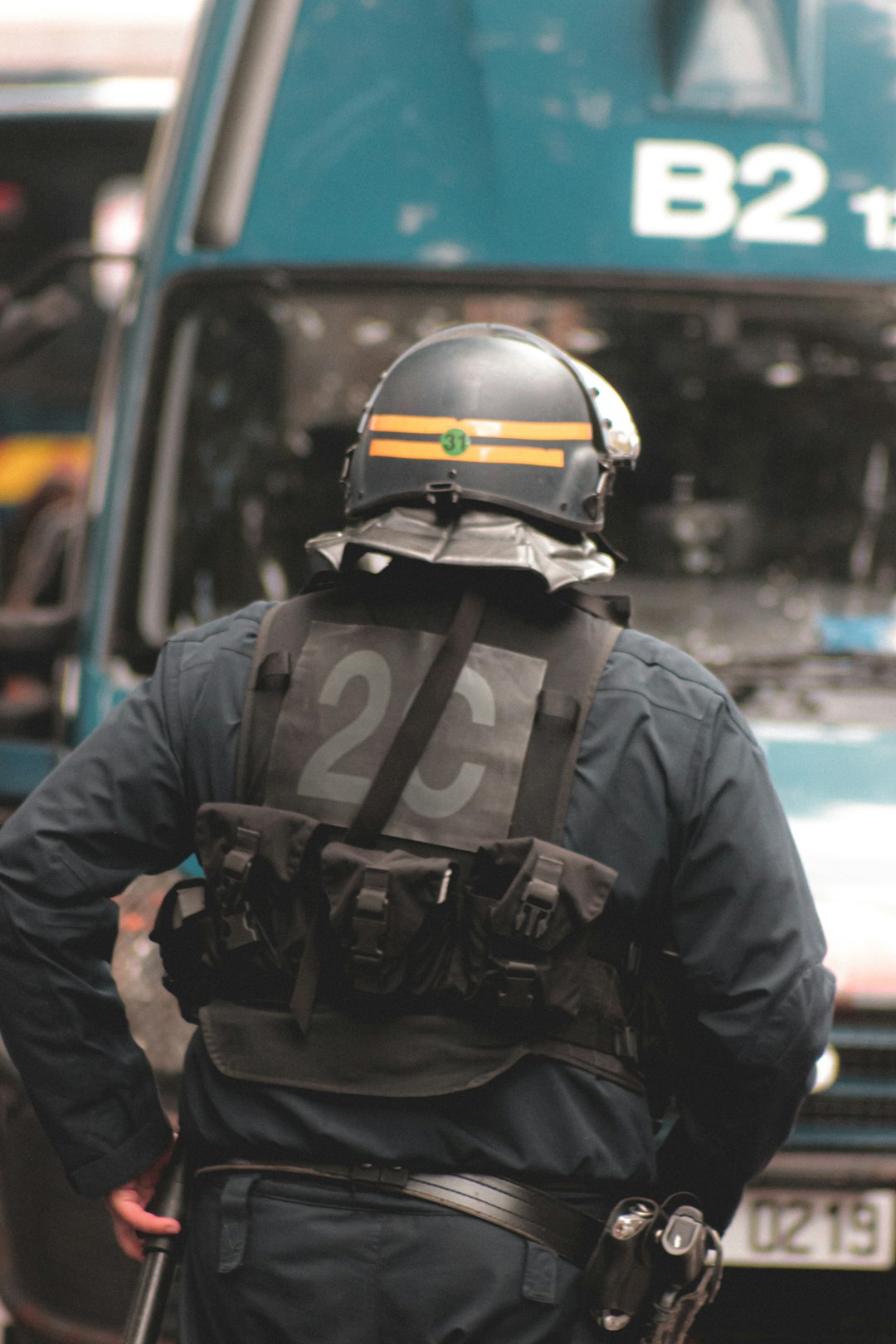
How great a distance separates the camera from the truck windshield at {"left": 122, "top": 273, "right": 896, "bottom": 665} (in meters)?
3.85

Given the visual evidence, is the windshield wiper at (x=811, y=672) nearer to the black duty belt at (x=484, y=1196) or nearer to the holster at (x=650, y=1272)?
the holster at (x=650, y=1272)

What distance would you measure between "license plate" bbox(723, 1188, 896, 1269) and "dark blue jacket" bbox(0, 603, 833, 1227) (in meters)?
0.88

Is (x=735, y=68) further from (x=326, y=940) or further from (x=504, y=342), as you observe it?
(x=326, y=940)

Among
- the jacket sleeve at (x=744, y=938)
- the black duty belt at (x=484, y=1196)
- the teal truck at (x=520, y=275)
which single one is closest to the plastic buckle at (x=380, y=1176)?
the black duty belt at (x=484, y=1196)

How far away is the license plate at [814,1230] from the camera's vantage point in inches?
123

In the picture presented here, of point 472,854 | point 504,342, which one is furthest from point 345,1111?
point 504,342

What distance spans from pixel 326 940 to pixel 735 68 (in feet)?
8.07

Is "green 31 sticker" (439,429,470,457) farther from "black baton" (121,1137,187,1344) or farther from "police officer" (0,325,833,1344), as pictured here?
"black baton" (121,1137,187,1344)

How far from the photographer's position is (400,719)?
7.00 ft

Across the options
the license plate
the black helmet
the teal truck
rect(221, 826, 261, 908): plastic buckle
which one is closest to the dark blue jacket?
rect(221, 826, 261, 908): plastic buckle

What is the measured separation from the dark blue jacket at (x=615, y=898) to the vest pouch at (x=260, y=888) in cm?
9

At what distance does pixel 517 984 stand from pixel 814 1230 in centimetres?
134

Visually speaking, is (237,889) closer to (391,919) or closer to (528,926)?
(391,919)

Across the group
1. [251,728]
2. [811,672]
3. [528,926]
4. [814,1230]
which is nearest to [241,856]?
[251,728]
